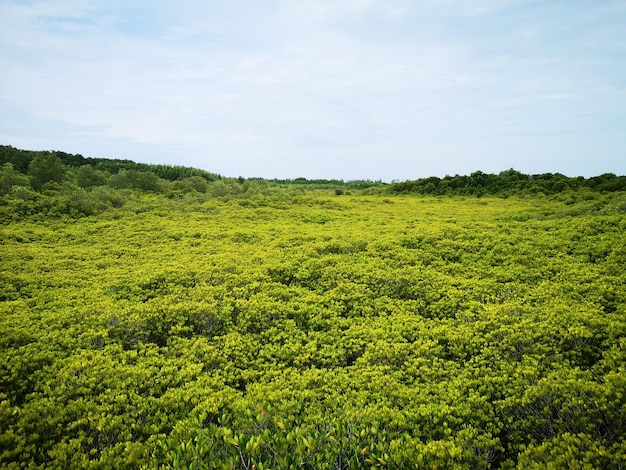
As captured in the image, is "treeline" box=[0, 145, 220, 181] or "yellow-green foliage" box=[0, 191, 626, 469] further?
"treeline" box=[0, 145, 220, 181]

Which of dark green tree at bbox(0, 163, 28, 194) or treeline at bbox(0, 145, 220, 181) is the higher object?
treeline at bbox(0, 145, 220, 181)

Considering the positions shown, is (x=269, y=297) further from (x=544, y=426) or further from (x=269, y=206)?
(x=269, y=206)

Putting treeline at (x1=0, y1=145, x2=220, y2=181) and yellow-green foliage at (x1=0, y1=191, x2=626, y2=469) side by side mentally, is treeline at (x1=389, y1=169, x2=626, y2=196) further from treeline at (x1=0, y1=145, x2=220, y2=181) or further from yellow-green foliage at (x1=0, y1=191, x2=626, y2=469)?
treeline at (x1=0, y1=145, x2=220, y2=181)

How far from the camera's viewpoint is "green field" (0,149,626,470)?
4590 mm

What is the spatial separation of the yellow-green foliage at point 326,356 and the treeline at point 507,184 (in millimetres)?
20032

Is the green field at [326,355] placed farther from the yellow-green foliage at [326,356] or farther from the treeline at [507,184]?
the treeline at [507,184]

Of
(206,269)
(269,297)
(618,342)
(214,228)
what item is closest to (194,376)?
(269,297)

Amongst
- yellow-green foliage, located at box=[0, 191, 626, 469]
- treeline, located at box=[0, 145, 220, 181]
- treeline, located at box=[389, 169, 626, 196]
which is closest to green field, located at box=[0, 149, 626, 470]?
yellow-green foliage, located at box=[0, 191, 626, 469]

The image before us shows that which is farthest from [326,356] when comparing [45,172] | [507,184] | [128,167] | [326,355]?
[128,167]

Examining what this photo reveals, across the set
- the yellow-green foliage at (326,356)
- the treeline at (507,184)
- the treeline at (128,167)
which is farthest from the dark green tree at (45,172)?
the treeline at (507,184)

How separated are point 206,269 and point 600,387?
391 inches

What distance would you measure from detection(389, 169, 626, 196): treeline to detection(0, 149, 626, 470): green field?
20.1 meters

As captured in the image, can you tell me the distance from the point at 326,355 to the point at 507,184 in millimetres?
34994

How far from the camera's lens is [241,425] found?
16.6 feet
